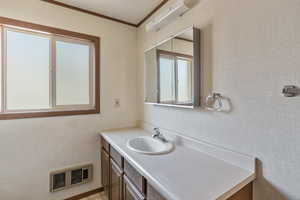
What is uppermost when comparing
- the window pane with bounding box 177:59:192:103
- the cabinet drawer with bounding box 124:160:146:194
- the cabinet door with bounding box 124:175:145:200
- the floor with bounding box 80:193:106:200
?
the window pane with bounding box 177:59:192:103

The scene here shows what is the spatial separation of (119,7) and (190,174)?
1.96 m

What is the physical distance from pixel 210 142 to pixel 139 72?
1448 mm

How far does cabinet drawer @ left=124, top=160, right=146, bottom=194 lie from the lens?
3.42ft

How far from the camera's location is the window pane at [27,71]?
164 centimetres

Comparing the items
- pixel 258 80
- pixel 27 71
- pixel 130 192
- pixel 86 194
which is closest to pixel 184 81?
pixel 258 80

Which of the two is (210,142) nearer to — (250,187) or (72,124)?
(250,187)

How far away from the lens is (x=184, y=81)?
4.72ft

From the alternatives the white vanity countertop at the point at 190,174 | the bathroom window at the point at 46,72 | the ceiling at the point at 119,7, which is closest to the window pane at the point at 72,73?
the bathroom window at the point at 46,72

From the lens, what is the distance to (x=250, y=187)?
0.95 meters

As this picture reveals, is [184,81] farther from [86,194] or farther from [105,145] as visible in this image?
[86,194]

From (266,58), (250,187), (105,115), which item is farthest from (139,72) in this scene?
(250,187)

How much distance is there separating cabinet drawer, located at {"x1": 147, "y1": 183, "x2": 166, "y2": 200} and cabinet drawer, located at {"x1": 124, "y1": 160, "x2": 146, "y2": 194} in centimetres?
5

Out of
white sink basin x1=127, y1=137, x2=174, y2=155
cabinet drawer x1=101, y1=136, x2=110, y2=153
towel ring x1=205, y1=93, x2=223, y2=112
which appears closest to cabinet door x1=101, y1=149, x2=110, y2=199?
cabinet drawer x1=101, y1=136, x2=110, y2=153

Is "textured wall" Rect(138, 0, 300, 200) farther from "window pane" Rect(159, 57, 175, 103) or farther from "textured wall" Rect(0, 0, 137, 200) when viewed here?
"textured wall" Rect(0, 0, 137, 200)
